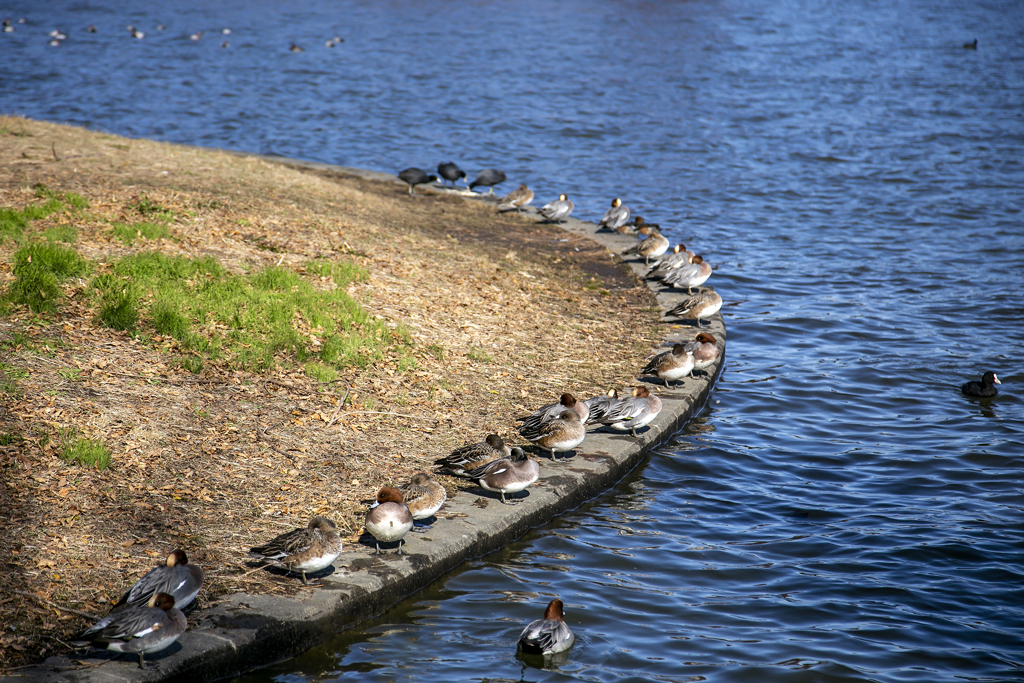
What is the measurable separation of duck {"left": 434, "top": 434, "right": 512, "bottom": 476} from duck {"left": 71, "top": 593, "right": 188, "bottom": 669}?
3113 millimetres

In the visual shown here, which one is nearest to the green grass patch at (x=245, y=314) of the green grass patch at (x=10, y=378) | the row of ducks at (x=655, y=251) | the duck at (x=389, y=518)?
the green grass patch at (x=10, y=378)

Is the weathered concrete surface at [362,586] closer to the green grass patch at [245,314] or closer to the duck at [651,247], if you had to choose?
the green grass patch at [245,314]

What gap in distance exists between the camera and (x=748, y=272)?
56.6ft

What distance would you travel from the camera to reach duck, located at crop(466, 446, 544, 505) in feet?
25.8

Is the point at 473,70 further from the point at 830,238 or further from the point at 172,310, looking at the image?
the point at 172,310

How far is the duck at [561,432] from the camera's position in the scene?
8656 millimetres

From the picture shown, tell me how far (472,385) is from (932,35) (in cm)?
5141

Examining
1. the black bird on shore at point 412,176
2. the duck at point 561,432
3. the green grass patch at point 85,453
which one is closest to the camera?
the green grass patch at point 85,453

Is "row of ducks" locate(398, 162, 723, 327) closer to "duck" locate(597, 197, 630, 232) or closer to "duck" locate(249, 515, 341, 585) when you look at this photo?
"duck" locate(597, 197, 630, 232)

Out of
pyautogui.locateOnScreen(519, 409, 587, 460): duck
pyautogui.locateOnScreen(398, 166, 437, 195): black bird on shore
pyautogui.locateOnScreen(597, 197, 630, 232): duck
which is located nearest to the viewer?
pyautogui.locateOnScreen(519, 409, 587, 460): duck

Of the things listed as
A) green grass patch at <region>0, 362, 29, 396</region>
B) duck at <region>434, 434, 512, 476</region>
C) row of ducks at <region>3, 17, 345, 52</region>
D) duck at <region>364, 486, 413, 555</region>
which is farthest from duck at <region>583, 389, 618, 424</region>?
row of ducks at <region>3, 17, 345, 52</region>

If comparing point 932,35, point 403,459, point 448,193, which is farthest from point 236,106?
point 932,35

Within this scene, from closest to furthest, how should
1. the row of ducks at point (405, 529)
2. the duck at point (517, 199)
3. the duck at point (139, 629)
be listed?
1. the duck at point (139, 629)
2. the row of ducks at point (405, 529)
3. the duck at point (517, 199)

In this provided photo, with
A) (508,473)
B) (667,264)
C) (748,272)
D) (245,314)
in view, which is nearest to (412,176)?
(667,264)
